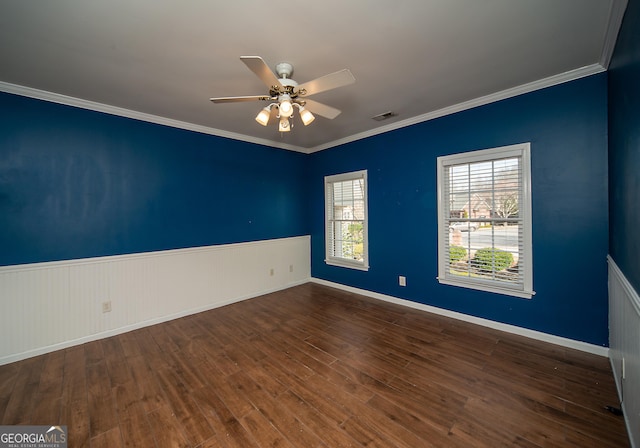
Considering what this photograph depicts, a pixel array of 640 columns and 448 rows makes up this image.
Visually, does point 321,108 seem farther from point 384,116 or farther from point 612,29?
point 612,29

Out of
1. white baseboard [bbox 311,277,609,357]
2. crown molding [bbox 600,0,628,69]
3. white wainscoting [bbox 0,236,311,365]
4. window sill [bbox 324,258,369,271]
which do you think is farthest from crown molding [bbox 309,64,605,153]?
white wainscoting [bbox 0,236,311,365]

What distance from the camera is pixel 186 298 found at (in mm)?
3838

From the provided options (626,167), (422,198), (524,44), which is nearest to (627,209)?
(626,167)

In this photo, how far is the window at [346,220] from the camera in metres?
4.60

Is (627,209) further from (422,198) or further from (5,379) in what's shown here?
(5,379)

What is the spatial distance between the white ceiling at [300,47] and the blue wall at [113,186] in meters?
0.34

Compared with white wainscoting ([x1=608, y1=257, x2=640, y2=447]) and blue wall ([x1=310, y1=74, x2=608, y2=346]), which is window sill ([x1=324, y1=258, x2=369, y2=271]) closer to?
blue wall ([x1=310, y1=74, x2=608, y2=346])

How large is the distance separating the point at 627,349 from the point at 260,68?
10.1ft

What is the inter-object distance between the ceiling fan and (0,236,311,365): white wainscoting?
Result: 2536 mm

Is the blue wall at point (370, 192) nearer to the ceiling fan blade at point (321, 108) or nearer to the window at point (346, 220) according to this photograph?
the window at point (346, 220)

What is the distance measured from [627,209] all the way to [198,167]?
4571 millimetres

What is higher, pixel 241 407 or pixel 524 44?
pixel 524 44

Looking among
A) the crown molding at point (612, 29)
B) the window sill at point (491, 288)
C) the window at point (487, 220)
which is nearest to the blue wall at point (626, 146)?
the crown molding at point (612, 29)

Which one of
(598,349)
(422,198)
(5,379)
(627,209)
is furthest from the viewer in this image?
(422,198)
